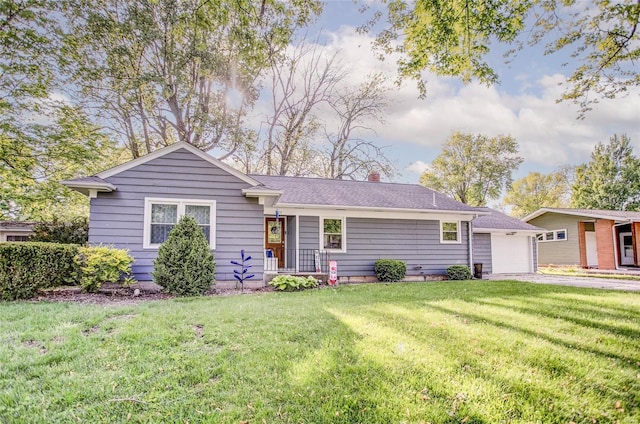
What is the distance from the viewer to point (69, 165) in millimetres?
12383

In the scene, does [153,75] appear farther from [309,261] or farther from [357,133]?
[357,133]

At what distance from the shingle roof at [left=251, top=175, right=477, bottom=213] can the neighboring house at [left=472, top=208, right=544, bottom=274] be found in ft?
9.48

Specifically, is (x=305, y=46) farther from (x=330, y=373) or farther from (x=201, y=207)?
(x=330, y=373)

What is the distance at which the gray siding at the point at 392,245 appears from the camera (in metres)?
12.0

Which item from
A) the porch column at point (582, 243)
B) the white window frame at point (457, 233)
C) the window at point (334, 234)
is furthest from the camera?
the porch column at point (582, 243)

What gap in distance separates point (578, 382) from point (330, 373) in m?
2.34

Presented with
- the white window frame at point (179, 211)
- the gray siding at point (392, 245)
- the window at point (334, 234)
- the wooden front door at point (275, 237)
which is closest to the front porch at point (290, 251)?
the wooden front door at point (275, 237)

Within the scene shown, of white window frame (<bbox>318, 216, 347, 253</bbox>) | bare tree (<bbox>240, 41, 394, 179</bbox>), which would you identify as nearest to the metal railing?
white window frame (<bbox>318, 216, 347, 253</bbox>)

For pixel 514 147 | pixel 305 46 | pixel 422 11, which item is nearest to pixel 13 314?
pixel 422 11

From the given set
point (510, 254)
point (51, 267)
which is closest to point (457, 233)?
point (510, 254)

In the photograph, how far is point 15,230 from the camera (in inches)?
766

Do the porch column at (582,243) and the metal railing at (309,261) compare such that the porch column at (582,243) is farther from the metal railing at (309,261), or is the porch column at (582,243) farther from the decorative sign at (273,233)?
the decorative sign at (273,233)

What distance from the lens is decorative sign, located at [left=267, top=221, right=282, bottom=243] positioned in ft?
40.5

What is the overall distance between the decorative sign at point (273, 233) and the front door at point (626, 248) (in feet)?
73.8
